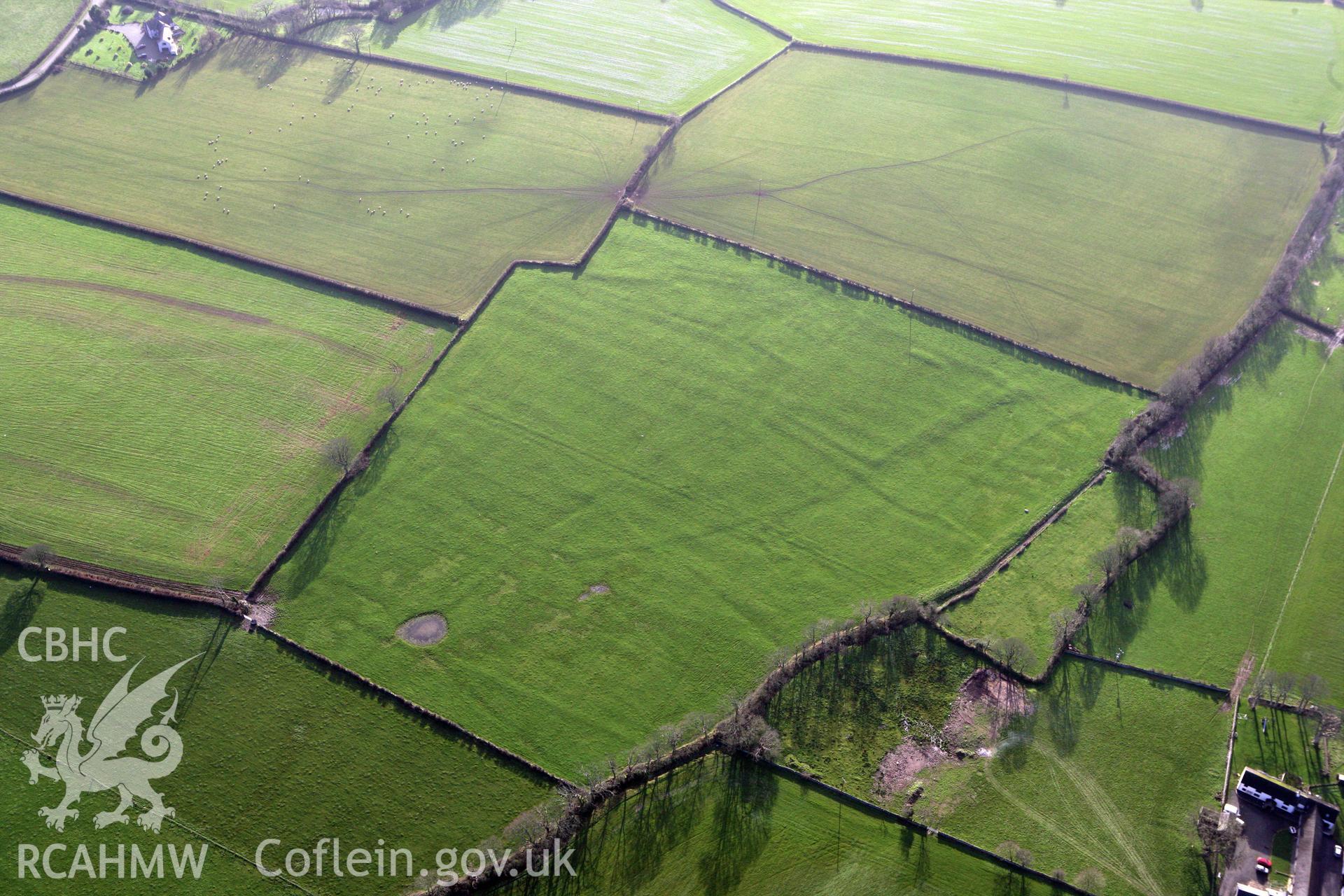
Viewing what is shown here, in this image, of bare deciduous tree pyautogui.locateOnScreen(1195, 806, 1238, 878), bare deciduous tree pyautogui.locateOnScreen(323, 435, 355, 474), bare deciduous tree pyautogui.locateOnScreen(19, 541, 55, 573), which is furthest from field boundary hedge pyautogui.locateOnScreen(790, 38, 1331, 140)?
bare deciduous tree pyautogui.locateOnScreen(19, 541, 55, 573)

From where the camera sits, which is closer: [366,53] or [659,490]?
[659,490]

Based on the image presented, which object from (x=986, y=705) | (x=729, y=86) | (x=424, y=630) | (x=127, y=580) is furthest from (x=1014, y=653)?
(x=729, y=86)

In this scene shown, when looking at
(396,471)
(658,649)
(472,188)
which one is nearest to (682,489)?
(658,649)

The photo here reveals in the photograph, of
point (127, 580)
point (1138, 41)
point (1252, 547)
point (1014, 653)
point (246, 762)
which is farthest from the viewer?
point (1138, 41)

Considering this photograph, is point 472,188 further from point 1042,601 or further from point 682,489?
point 1042,601

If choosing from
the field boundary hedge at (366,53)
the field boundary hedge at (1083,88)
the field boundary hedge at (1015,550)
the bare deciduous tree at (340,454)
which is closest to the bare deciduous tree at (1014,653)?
the field boundary hedge at (1015,550)

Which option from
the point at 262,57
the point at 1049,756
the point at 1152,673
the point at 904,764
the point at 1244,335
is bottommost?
the point at 904,764

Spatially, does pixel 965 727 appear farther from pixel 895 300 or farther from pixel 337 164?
pixel 337 164

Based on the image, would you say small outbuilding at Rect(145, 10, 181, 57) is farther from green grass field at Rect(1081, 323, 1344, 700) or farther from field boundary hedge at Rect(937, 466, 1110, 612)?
green grass field at Rect(1081, 323, 1344, 700)
